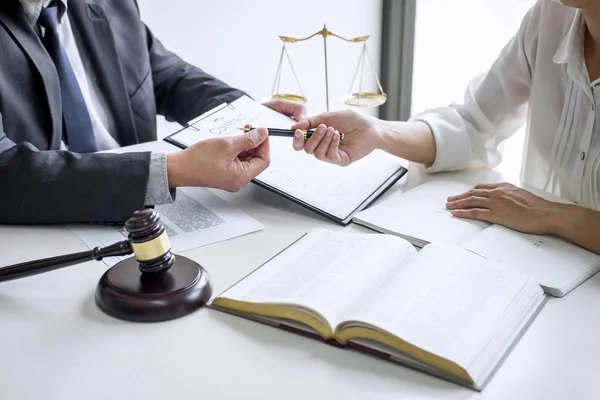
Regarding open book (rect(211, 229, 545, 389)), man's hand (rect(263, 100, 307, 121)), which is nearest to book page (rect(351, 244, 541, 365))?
open book (rect(211, 229, 545, 389))

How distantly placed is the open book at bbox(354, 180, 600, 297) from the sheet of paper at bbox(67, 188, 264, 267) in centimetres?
23

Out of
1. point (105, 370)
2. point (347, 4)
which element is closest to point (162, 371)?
point (105, 370)

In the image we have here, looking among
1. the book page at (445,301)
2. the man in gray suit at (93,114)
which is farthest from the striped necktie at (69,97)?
the book page at (445,301)

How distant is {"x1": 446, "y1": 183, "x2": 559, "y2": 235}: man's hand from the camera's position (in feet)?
3.61

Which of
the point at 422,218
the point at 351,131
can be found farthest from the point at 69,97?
the point at 422,218

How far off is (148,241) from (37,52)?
77 cm

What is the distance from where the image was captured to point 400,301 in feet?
2.68

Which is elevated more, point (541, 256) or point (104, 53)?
point (104, 53)

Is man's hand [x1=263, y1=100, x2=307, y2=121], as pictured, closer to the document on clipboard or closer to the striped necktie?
the document on clipboard

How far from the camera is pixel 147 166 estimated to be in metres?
1.15

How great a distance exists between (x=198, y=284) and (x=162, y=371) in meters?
0.17

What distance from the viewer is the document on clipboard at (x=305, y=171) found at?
49.1 inches

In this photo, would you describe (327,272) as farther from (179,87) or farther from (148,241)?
(179,87)

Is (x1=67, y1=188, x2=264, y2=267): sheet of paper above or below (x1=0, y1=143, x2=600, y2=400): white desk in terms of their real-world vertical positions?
below
